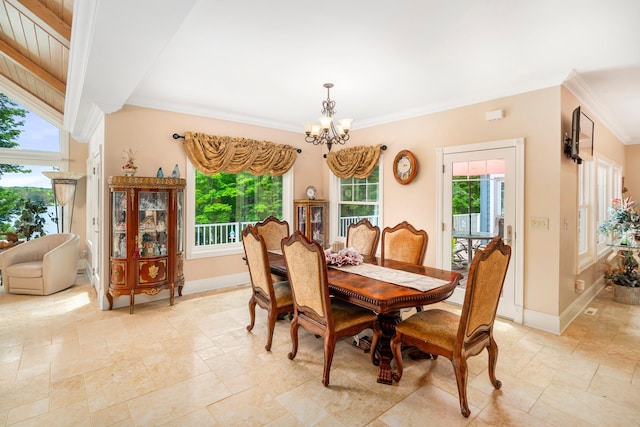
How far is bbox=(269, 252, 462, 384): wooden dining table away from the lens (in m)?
2.11

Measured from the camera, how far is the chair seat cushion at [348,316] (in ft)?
7.69

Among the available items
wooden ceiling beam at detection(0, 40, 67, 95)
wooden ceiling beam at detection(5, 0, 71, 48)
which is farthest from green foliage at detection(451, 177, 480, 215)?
wooden ceiling beam at detection(0, 40, 67, 95)

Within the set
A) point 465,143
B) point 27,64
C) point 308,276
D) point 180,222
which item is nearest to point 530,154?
point 465,143

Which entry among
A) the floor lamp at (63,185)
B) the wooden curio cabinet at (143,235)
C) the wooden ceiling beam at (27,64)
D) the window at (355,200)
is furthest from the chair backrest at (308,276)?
the floor lamp at (63,185)

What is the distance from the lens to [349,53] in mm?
2750

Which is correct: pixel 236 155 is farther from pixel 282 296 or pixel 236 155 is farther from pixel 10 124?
pixel 10 124

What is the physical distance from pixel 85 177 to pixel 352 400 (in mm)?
6074

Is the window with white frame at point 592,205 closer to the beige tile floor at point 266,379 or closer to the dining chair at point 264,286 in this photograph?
the beige tile floor at point 266,379

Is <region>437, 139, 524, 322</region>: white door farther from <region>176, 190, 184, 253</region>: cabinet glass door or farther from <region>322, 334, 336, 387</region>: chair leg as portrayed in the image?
<region>176, 190, 184, 253</region>: cabinet glass door

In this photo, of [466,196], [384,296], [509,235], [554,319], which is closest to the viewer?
[384,296]

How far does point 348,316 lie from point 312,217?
3082 millimetres

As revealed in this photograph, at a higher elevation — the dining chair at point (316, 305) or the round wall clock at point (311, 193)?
the round wall clock at point (311, 193)

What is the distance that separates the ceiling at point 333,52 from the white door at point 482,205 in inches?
27.3

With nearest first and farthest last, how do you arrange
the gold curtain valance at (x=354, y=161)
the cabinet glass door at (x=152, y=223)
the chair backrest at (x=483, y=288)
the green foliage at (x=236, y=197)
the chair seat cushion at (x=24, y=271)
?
the chair backrest at (x=483, y=288), the cabinet glass door at (x=152, y=223), the chair seat cushion at (x=24, y=271), the green foliage at (x=236, y=197), the gold curtain valance at (x=354, y=161)
